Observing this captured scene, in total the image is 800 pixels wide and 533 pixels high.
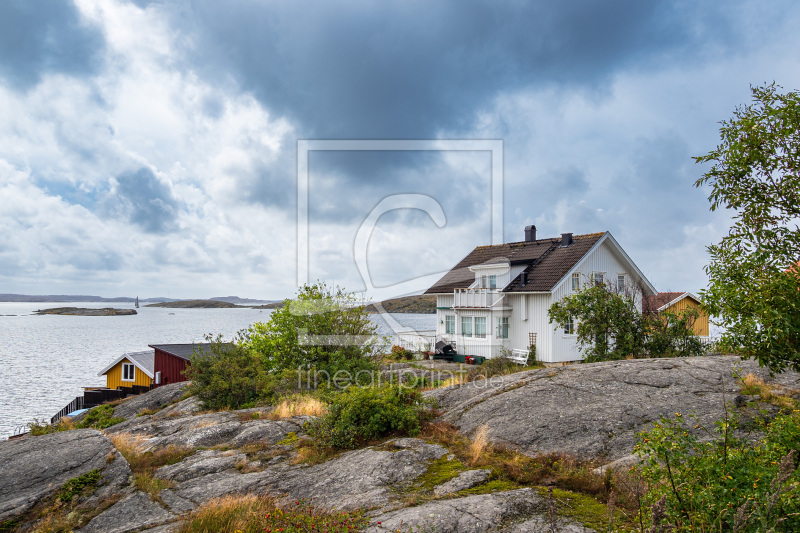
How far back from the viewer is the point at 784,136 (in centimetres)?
656

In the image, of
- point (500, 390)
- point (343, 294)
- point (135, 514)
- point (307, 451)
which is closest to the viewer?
point (135, 514)

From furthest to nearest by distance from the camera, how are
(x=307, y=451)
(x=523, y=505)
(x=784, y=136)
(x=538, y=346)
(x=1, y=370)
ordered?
(x=1, y=370)
(x=538, y=346)
(x=307, y=451)
(x=784, y=136)
(x=523, y=505)

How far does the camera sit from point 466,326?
3189 cm

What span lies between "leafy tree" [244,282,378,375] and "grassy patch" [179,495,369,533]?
1087cm

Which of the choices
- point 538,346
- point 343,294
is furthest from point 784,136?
point 538,346

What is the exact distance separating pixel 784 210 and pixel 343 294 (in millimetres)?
15415

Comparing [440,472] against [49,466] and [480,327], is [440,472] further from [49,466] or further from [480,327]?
[480,327]

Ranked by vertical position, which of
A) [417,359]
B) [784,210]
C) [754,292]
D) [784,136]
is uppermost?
[784,136]

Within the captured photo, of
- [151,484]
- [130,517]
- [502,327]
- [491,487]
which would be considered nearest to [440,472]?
[491,487]

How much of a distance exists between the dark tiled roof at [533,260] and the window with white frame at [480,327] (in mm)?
2676

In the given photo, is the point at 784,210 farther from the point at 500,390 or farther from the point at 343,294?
the point at 343,294

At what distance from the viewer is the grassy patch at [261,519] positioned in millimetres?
5668

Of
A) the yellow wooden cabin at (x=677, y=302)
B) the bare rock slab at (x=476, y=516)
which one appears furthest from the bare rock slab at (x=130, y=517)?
the yellow wooden cabin at (x=677, y=302)

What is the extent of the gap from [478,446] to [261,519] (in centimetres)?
392
